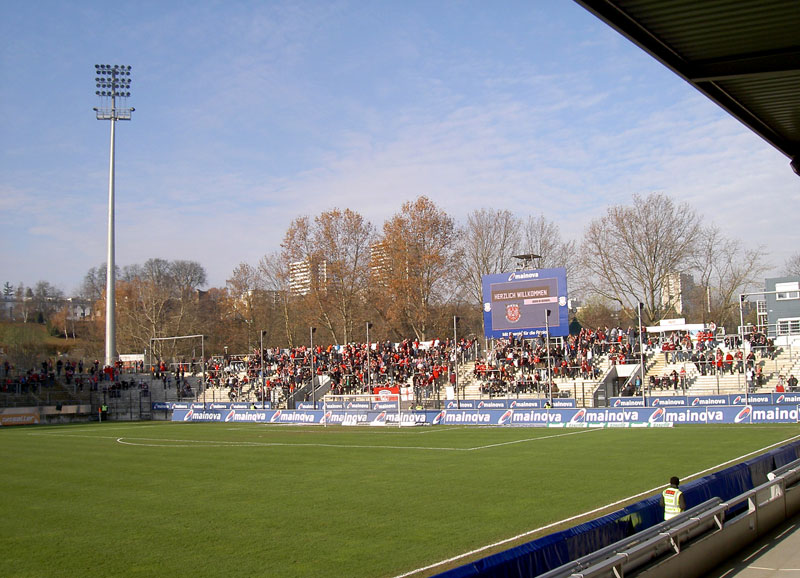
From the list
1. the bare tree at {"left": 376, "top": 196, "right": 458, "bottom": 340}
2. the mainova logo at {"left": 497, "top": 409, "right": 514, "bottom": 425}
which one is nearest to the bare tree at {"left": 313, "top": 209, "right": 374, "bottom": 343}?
the bare tree at {"left": 376, "top": 196, "right": 458, "bottom": 340}

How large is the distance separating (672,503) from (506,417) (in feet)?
102

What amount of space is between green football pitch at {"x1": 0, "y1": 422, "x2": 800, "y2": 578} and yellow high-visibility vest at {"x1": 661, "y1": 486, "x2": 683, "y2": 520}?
2.66 m

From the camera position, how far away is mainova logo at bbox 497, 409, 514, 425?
133 ft

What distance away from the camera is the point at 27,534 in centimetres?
1384

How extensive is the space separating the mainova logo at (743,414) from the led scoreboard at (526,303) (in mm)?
14081

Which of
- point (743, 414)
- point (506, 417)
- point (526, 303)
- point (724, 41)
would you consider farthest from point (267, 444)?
point (724, 41)

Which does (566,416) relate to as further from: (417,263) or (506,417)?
(417,263)

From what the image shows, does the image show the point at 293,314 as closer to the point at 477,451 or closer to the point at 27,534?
the point at 477,451

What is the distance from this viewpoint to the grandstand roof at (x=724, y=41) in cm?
751

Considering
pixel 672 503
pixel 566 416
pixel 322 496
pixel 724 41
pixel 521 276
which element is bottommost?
pixel 566 416

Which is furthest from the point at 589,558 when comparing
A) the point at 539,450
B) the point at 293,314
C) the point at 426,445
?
the point at 293,314

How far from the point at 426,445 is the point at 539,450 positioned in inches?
207

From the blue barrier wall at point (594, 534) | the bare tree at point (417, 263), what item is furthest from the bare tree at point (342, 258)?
the blue barrier wall at point (594, 534)

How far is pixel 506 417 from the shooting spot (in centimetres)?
4066
